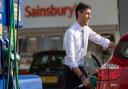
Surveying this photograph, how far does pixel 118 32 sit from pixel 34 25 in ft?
11.0

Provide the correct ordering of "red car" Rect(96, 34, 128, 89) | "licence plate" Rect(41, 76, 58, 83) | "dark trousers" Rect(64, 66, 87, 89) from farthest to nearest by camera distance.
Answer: "licence plate" Rect(41, 76, 58, 83), "dark trousers" Rect(64, 66, 87, 89), "red car" Rect(96, 34, 128, 89)

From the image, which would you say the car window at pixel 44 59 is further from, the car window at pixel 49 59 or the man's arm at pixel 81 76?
the man's arm at pixel 81 76

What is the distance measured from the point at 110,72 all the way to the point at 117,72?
104mm

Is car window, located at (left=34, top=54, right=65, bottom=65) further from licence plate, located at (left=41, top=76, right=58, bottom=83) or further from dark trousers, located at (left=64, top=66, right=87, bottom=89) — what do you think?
dark trousers, located at (left=64, top=66, right=87, bottom=89)

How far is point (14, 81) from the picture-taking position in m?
5.31

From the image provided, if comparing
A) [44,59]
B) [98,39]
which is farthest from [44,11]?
[98,39]

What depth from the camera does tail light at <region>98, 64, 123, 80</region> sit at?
5449mm

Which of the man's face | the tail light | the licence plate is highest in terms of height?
the man's face

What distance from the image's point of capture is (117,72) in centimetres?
545

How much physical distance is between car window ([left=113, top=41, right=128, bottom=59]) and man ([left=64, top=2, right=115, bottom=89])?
0.98m

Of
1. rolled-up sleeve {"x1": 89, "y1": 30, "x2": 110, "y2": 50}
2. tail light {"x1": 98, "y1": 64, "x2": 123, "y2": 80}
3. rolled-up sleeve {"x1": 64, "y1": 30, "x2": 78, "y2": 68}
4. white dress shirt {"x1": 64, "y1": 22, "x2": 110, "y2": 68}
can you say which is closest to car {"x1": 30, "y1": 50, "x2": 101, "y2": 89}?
rolled-up sleeve {"x1": 89, "y1": 30, "x2": 110, "y2": 50}

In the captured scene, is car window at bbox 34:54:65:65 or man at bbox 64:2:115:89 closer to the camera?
man at bbox 64:2:115:89

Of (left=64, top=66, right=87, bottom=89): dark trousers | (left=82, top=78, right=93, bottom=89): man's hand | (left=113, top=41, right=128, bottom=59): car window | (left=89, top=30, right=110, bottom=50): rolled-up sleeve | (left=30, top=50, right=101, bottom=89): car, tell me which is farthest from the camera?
(left=30, top=50, right=101, bottom=89): car

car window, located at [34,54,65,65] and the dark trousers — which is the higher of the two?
the dark trousers
